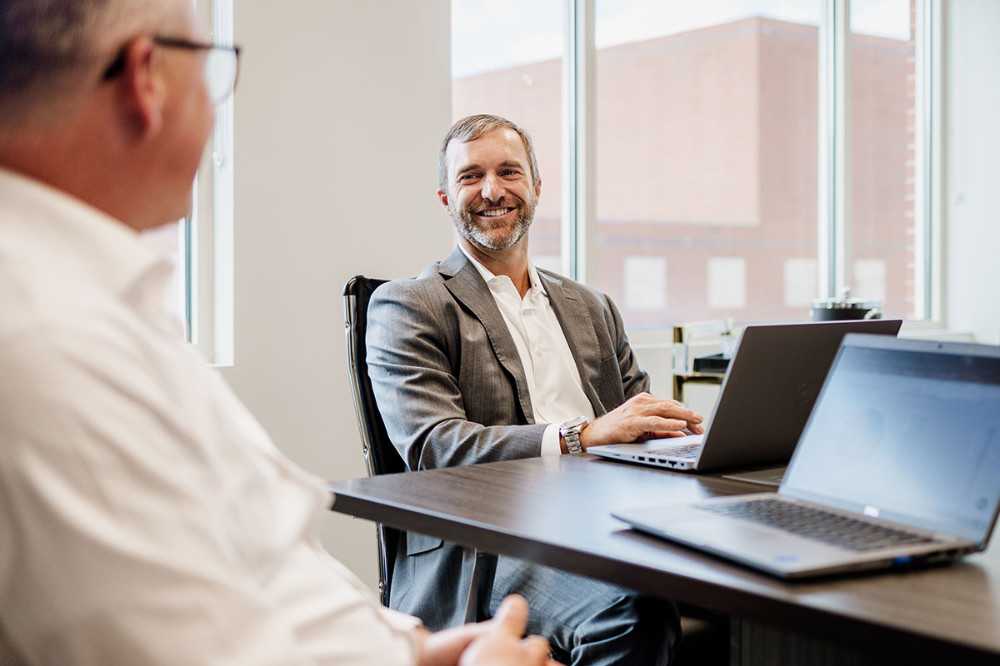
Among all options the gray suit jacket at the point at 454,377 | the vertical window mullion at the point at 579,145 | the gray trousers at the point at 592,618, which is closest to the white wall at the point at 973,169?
the vertical window mullion at the point at 579,145

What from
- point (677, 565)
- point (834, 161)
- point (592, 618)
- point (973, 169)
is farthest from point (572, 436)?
point (973, 169)

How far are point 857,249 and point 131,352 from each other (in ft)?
16.6

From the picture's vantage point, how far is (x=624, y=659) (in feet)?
5.25

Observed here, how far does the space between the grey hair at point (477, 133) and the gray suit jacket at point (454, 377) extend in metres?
0.34

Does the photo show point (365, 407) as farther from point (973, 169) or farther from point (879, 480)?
point (973, 169)

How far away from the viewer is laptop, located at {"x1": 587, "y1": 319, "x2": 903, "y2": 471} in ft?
5.08

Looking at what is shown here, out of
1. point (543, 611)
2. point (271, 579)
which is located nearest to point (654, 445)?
point (543, 611)

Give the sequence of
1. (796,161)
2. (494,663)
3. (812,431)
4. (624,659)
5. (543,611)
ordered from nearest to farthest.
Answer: (494,663) < (812,431) < (624,659) < (543,611) < (796,161)

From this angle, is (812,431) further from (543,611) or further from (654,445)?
(543,611)

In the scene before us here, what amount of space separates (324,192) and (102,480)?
247 centimetres

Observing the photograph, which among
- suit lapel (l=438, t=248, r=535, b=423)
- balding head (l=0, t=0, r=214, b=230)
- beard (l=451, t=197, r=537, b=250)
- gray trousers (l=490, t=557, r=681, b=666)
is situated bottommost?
gray trousers (l=490, t=557, r=681, b=666)

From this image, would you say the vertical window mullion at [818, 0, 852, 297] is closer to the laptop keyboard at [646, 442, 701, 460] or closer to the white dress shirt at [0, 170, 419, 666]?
the laptop keyboard at [646, 442, 701, 460]

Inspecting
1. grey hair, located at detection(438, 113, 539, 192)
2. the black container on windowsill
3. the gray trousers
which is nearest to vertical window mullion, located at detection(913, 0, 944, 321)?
the black container on windowsill

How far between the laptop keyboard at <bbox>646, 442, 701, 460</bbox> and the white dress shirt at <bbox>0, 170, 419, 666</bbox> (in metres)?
1.01
